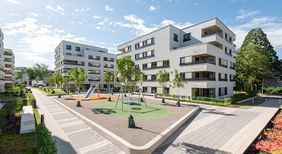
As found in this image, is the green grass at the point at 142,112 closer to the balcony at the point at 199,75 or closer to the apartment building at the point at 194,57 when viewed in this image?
the apartment building at the point at 194,57

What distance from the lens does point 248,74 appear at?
45969 mm

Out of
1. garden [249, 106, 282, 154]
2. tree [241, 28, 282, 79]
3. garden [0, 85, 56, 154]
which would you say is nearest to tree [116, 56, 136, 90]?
garden [0, 85, 56, 154]

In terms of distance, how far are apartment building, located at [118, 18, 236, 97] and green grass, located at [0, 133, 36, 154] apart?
85.1 ft

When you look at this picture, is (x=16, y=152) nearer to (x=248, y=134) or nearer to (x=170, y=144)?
(x=170, y=144)

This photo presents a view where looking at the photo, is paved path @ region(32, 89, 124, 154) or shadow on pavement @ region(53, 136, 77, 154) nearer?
shadow on pavement @ region(53, 136, 77, 154)

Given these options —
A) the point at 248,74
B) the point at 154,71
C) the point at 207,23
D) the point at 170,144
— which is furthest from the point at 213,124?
the point at 248,74

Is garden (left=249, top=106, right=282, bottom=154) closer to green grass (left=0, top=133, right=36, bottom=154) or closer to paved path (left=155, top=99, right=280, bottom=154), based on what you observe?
paved path (left=155, top=99, right=280, bottom=154)

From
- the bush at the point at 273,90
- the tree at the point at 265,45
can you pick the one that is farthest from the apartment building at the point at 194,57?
the tree at the point at 265,45

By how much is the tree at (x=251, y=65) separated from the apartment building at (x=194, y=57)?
7833 mm

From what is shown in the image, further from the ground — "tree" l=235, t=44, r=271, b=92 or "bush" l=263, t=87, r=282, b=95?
"tree" l=235, t=44, r=271, b=92

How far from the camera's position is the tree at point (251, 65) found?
42875 millimetres

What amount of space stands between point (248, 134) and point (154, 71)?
3003 cm

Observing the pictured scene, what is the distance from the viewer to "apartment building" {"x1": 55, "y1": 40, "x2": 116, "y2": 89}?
61.2 metres

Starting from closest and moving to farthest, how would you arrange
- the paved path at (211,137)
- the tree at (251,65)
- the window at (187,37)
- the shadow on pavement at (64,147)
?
1. the shadow on pavement at (64,147)
2. the paved path at (211,137)
3. the window at (187,37)
4. the tree at (251,65)
